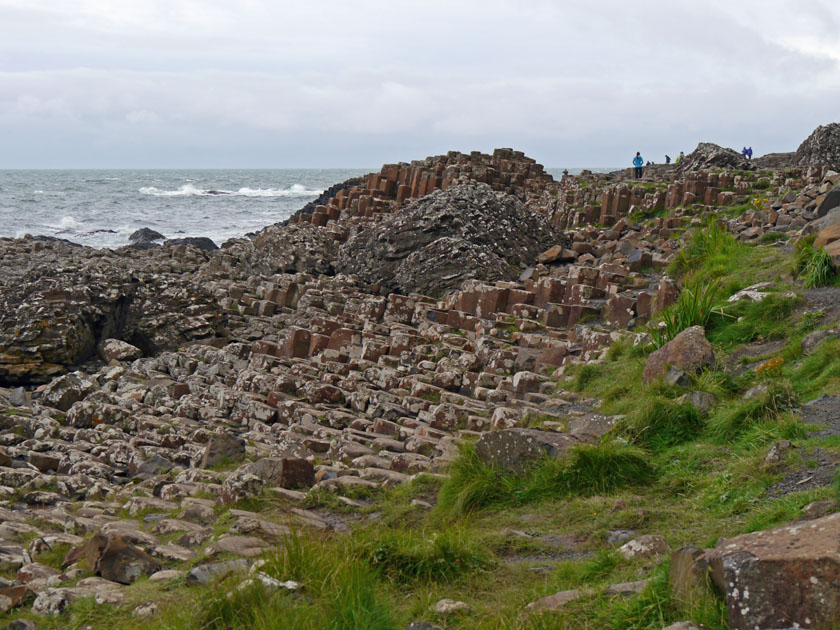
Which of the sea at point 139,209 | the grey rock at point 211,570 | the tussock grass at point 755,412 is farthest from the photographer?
→ the sea at point 139,209

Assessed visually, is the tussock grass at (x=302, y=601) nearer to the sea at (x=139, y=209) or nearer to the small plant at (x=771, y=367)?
the small plant at (x=771, y=367)

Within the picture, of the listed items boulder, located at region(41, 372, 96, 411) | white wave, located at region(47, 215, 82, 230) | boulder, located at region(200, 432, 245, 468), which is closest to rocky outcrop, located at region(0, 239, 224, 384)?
boulder, located at region(41, 372, 96, 411)

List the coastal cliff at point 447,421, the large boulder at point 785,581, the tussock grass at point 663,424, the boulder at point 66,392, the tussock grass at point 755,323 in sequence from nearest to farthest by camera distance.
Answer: the large boulder at point 785,581
the coastal cliff at point 447,421
the tussock grass at point 663,424
the tussock grass at point 755,323
the boulder at point 66,392

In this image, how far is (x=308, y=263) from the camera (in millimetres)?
21969

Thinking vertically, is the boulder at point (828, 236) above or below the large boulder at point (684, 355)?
above

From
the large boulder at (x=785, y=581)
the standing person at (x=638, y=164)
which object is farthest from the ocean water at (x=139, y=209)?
the large boulder at (x=785, y=581)

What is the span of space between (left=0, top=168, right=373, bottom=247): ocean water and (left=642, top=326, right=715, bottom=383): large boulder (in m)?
43.0

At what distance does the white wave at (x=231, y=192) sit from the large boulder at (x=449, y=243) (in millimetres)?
76555

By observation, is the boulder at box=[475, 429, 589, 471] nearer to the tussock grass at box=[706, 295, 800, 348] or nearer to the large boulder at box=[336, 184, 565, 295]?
the tussock grass at box=[706, 295, 800, 348]

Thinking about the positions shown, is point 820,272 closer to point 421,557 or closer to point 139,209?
point 421,557

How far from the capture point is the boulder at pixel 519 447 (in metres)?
7.66

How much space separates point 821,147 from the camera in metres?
33.0

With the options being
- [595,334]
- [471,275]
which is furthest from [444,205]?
[595,334]

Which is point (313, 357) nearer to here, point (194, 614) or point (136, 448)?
point (136, 448)
